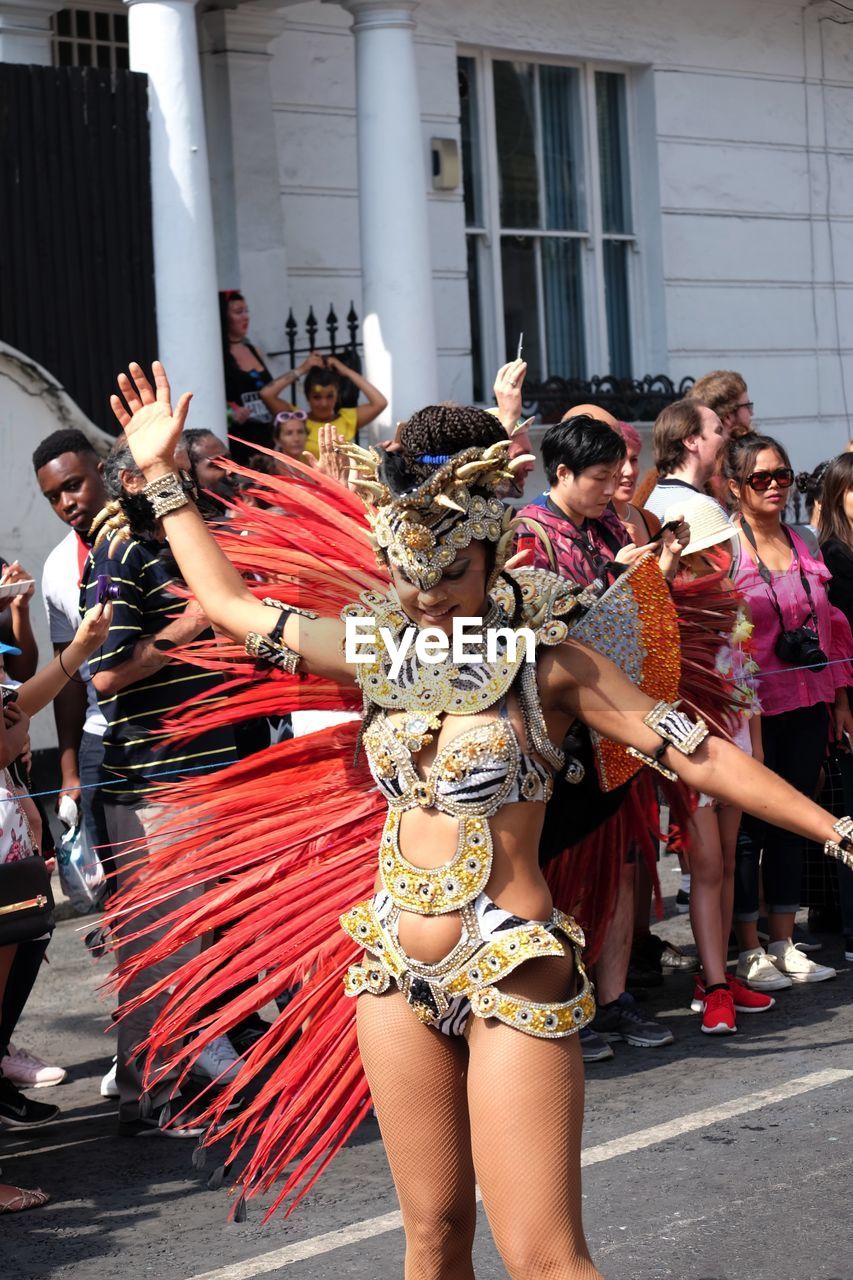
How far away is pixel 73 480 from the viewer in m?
6.01

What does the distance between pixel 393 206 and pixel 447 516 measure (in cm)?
846

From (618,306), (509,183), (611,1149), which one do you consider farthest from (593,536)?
(618,306)

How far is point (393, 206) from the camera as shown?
446 inches

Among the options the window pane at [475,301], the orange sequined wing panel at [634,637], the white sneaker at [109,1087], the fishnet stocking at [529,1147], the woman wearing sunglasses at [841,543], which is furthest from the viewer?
the window pane at [475,301]

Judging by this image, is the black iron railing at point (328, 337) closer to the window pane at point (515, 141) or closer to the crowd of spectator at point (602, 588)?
the window pane at point (515, 141)

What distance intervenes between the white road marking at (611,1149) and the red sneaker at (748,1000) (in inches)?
30.6

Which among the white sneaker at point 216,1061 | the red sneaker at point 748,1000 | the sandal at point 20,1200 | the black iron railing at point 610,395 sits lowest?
the sandal at point 20,1200

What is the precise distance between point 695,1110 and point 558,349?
32.2ft

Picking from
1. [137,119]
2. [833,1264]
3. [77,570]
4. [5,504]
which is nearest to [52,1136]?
[77,570]

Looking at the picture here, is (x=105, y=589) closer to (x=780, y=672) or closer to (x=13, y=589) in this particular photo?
(x=13, y=589)

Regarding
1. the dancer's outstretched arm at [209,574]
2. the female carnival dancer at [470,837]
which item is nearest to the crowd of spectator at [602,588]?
the dancer's outstretched arm at [209,574]

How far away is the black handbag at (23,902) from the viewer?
474 centimetres

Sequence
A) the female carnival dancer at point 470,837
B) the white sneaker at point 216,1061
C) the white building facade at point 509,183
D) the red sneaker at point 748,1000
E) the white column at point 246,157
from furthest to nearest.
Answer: the white column at point 246,157 → the white building facade at point 509,183 → the red sneaker at point 748,1000 → the white sneaker at point 216,1061 → the female carnival dancer at point 470,837

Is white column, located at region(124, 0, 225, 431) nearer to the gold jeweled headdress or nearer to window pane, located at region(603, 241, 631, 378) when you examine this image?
window pane, located at region(603, 241, 631, 378)
